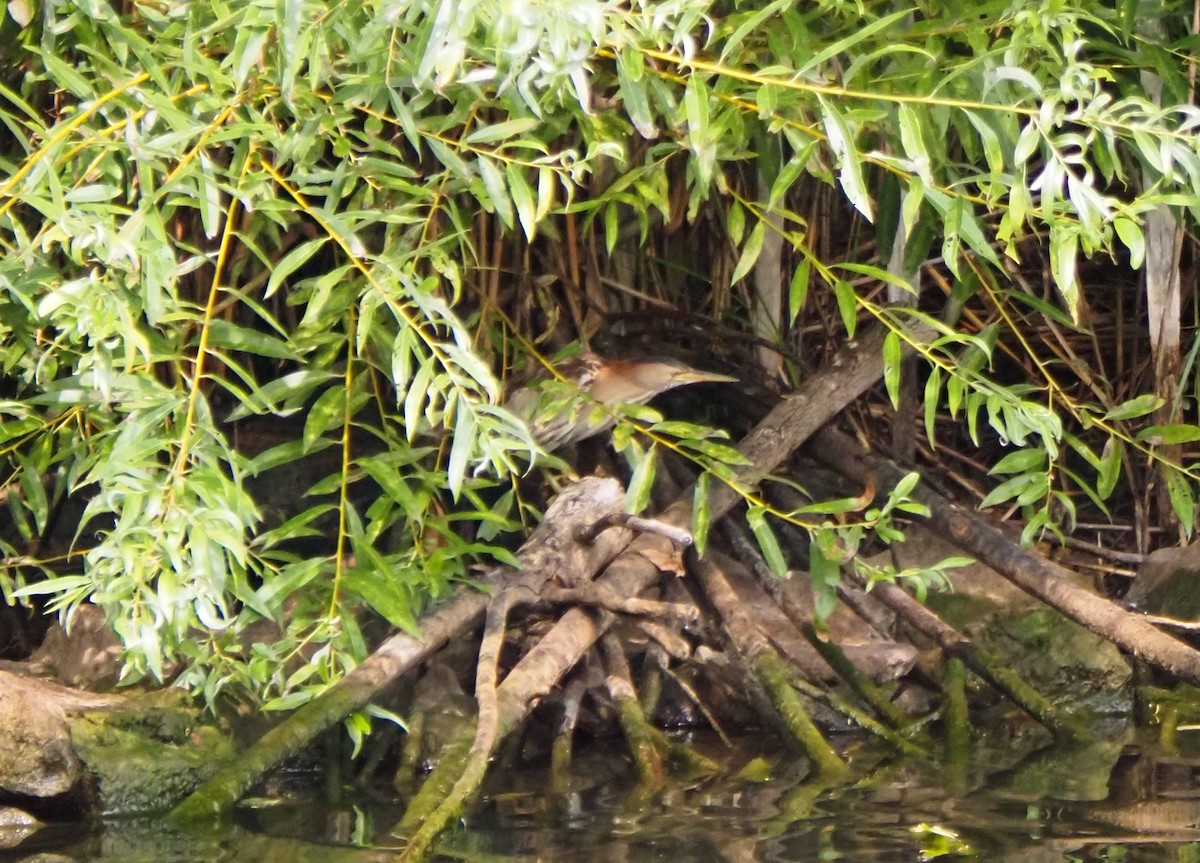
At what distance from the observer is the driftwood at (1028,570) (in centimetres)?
264

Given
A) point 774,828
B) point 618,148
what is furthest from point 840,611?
point 618,148

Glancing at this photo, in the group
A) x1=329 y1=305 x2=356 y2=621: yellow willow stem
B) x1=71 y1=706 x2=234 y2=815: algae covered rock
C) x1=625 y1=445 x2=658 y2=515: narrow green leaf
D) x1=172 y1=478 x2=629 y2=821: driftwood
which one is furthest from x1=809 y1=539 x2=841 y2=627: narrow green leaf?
x1=71 y1=706 x2=234 y2=815: algae covered rock

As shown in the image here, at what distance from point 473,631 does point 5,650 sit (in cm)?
117

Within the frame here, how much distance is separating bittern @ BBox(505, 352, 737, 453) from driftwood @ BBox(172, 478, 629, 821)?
0.63ft

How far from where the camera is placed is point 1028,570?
308cm

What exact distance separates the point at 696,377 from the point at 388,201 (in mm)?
1204

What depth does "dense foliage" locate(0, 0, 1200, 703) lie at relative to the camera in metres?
1.93

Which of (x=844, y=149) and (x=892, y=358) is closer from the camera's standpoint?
(x=844, y=149)

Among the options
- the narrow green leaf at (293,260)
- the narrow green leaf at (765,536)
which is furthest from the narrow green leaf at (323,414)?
the narrow green leaf at (765,536)

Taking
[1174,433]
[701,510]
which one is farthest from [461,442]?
[1174,433]

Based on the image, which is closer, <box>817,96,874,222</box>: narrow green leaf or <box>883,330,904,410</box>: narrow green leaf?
<box>817,96,874,222</box>: narrow green leaf

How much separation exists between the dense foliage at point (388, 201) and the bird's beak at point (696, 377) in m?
0.54

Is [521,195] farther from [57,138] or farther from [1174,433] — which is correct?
[1174,433]

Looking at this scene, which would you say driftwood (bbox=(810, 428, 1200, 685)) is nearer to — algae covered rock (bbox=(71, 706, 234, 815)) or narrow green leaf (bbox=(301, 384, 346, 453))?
narrow green leaf (bbox=(301, 384, 346, 453))
